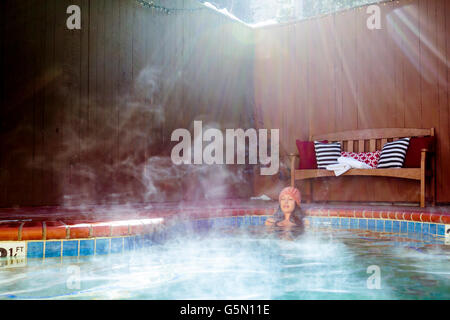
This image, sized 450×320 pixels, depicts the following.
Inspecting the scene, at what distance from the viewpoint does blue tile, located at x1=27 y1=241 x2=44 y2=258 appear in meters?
2.69

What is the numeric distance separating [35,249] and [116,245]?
51cm

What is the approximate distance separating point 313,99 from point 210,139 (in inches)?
68.8

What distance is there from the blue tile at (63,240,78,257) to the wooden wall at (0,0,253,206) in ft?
6.94

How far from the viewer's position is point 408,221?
13.1 feet

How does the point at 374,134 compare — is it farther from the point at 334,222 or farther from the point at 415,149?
the point at 334,222

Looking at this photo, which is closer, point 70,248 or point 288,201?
point 70,248

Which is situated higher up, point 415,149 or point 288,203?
point 415,149

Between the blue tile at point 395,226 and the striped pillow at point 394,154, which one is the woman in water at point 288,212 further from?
the striped pillow at point 394,154

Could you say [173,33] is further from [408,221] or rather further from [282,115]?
[408,221]

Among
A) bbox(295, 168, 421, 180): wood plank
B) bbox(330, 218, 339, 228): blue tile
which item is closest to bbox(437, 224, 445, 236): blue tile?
bbox(330, 218, 339, 228): blue tile

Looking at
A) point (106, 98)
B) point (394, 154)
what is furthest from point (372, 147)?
point (106, 98)

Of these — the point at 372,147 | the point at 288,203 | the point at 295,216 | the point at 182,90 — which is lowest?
the point at 295,216

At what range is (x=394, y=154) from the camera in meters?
5.41
